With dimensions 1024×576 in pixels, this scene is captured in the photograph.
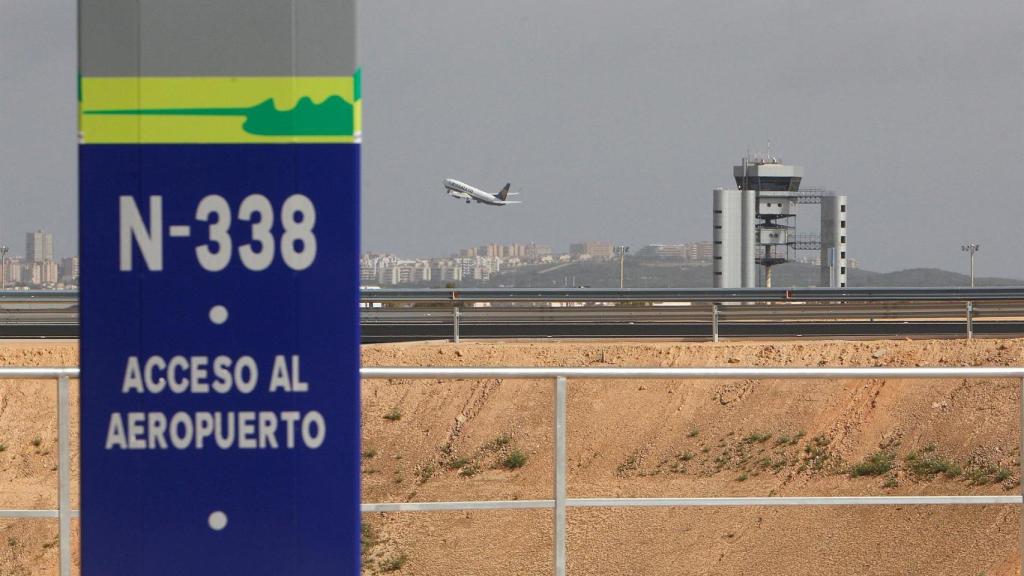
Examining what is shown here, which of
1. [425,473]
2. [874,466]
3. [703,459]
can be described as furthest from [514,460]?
[874,466]

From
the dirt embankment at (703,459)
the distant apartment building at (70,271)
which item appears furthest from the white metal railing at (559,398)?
the distant apartment building at (70,271)

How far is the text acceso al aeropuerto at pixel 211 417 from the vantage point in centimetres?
336

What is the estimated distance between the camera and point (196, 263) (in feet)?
10.9

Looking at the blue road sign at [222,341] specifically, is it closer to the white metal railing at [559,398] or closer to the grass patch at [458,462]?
the white metal railing at [559,398]

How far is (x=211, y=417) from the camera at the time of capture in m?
3.38

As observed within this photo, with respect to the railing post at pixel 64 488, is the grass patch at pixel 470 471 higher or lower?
lower

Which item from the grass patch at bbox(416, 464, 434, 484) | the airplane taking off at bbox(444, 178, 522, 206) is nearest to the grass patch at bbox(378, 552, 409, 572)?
the grass patch at bbox(416, 464, 434, 484)

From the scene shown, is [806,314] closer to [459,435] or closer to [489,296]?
[489,296]

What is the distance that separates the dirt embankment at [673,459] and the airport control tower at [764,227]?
161 ft

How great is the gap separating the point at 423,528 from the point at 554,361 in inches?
220

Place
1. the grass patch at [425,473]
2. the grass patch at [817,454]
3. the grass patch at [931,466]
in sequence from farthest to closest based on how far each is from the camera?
the grass patch at [425,473] → the grass patch at [817,454] → the grass patch at [931,466]

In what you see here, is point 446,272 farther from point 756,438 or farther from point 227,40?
point 227,40

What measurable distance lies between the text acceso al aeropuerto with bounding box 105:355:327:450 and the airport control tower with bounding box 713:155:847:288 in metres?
66.0

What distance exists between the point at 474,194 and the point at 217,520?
94.9 metres
